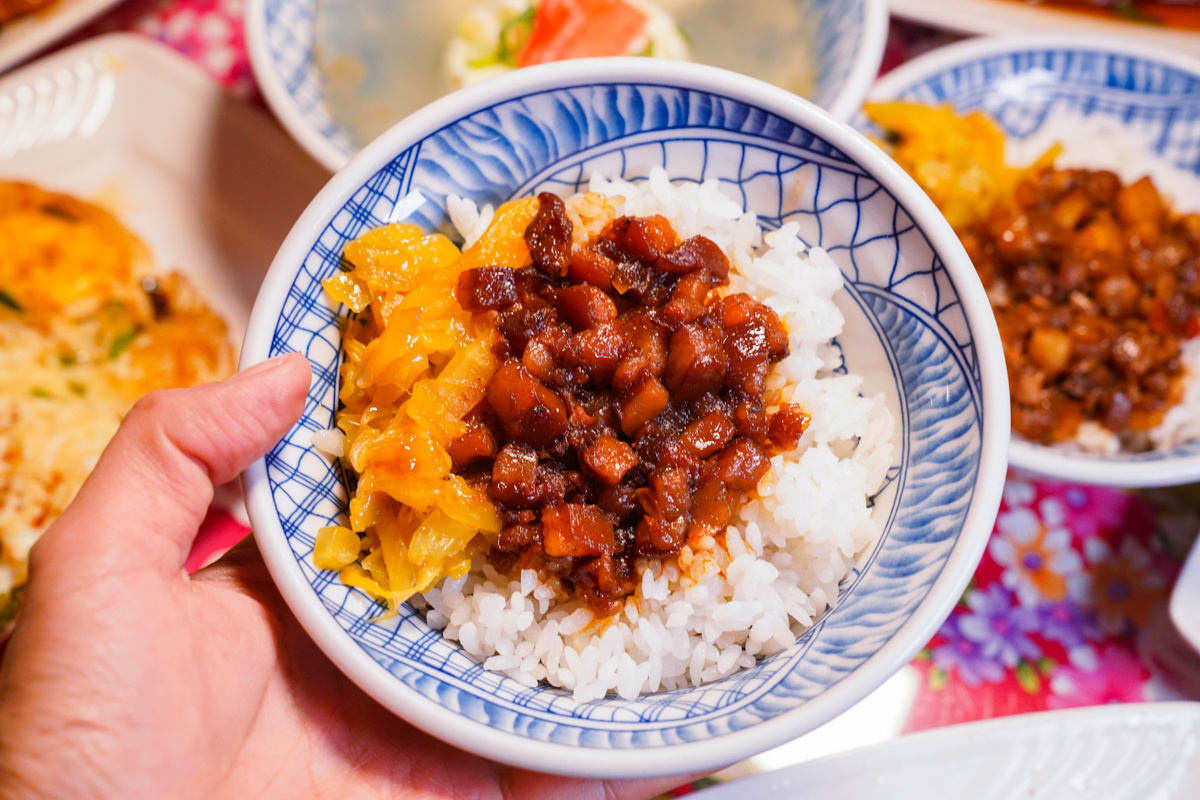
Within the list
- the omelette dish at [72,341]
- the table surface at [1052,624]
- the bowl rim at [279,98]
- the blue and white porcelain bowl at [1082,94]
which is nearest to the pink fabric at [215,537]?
the table surface at [1052,624]

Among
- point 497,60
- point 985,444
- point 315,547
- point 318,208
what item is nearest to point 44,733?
point 315,547

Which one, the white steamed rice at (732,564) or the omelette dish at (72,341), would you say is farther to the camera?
the omelette dish at (72,341)

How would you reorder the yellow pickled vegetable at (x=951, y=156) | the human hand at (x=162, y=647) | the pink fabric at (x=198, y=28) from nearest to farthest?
1. the human hand at (x=162, y=647)
2. the yellow pickled vegetable at (x=951, y=156)
3. the pink fabric at (x=198, y=28)

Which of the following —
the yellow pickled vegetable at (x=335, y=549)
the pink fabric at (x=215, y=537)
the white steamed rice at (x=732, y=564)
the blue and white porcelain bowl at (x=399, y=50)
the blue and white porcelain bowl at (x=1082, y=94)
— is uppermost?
the blue and white porcelain bowl at (x=1082, y=94)

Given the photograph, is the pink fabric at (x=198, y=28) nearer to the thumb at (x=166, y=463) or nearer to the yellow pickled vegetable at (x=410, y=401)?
the yellow pickled vegetable at (x=410, y=401)

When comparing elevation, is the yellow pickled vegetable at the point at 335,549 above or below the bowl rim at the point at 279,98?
below

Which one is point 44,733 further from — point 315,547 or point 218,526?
point 218,526

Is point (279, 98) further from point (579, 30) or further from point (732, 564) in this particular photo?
point (732, 564)
